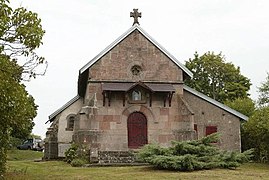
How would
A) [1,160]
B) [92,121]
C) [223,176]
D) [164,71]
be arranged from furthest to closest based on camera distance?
[164,71] → [92,121] → [223,176] → [1,160]

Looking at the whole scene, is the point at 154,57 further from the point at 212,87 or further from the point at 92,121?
the point at 212,87

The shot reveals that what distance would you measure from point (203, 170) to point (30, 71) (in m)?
10.6

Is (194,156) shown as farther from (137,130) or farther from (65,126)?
(65,126)

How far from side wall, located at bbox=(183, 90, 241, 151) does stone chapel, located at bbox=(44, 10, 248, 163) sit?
0.37 meters

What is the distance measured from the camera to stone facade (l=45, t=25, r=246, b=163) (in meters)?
27.8

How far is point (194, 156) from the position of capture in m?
20.2

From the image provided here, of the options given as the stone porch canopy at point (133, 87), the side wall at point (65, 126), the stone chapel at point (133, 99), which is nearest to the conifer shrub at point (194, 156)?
the stone chapel at point (133, 99)

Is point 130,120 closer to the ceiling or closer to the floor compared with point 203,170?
closer to the ceiling

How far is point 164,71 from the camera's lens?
29.4m

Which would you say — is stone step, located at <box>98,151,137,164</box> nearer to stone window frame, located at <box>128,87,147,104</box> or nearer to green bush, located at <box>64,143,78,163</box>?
green bush, located at <box>64,143,78,163</box>

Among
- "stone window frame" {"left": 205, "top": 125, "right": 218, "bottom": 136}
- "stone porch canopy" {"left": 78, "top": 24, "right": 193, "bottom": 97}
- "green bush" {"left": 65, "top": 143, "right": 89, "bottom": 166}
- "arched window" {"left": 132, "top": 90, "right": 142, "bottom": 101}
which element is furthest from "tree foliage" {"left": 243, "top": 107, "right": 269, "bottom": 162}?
"green bush" {"left": 65, "top": 143, "right": 89, "bottom": 166}

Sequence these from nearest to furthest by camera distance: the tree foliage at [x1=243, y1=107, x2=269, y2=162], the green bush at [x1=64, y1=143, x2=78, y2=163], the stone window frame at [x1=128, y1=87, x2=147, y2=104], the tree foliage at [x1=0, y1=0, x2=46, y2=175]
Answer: the tree foliage at [x1=0, y1=0, x2=46, y2=175]
the green bush at [x1=64, y1=143, x2=78, y2=163]
the tree foliage at [x1=243, y1=107, x2=269, y2=162]
the stone window frame at [x1=128, y1=87, x2=147, y2=104]

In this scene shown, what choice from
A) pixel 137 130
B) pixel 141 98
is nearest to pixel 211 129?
pixel 137 130

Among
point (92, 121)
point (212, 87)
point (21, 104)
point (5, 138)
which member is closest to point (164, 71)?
point (92, 121)
